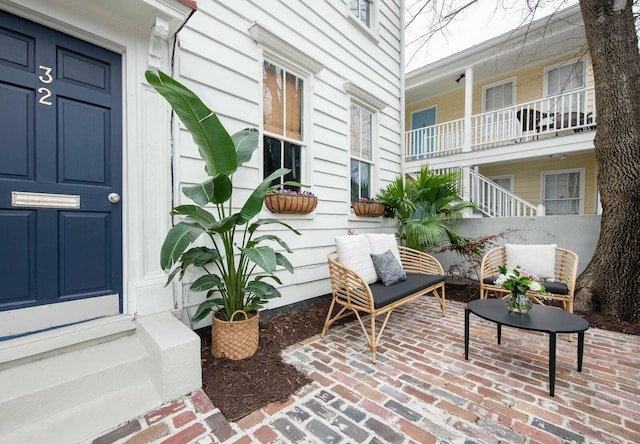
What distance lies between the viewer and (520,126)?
700cm

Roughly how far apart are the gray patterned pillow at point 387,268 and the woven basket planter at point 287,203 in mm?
1048

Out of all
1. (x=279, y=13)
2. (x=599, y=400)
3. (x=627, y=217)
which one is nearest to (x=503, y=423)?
(x=599, y=400)

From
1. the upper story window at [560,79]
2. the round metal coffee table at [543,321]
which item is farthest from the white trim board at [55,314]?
the upper story window at [560,79]

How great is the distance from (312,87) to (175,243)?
9.56 feet

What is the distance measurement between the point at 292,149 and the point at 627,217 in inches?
172

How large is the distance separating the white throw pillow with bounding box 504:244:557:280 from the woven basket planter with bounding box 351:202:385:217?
1.97 metres

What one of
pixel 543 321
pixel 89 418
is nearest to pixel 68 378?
pixel 89 418

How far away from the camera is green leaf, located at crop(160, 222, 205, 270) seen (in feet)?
5.91

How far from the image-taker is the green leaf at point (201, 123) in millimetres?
1770

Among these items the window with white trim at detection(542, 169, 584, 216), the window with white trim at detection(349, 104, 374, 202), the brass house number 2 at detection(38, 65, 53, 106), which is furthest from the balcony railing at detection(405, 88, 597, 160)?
the brass house number 2 at detection(38, 65, 53, 106)

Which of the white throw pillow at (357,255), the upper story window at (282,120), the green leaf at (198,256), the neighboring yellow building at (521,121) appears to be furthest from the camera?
the neighboring yellow building at (521,121)

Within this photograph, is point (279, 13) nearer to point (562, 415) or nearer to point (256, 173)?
point (256, 173)

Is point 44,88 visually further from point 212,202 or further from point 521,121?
point 521,121

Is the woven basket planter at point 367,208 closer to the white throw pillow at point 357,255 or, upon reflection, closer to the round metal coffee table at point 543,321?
the white throw pillow at point 357,255
